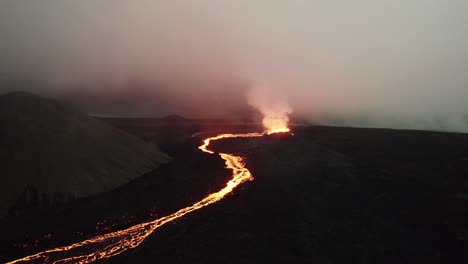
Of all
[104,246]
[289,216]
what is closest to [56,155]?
[104,246]

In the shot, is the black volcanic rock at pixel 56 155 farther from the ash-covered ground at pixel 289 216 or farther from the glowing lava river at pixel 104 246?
the glowing lava river at pixel 104 246

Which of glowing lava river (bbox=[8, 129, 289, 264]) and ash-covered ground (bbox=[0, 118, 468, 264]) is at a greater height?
ash-covered ground (bbox=[0, 118, 468, 264])

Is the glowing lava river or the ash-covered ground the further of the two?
the ash-covered ground

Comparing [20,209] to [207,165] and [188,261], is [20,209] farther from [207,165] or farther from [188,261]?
[207,165]

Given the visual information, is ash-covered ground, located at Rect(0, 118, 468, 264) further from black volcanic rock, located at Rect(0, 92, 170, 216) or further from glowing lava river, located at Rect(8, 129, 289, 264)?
black volcanic rock, located at Rect(0, 92, 170, 216)

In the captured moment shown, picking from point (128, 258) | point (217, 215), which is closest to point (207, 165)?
point (217, 215)

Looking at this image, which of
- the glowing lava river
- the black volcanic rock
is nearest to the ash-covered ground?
the glowing lava river
